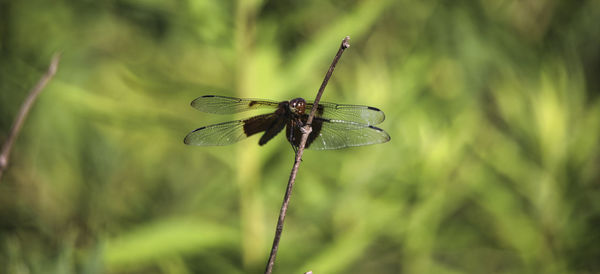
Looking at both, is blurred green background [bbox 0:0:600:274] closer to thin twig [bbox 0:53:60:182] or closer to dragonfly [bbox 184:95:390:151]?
dragonfly [bbox 184:95:390:151]

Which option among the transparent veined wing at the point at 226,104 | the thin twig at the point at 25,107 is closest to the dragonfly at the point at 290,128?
the transparent veined wing at the point at 226,104

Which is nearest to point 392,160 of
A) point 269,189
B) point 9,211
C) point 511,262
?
point 269,189

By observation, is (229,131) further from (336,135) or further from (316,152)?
(316,152)

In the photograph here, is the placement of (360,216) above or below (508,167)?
below

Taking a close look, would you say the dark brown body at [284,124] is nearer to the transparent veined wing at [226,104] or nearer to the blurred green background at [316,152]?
the transparent veined wing at [226,104]

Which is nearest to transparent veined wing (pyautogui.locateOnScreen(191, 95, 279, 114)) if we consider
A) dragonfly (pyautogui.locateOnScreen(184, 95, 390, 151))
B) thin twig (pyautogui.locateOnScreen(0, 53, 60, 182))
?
dragonfly (pyautogui.locateOnScreen(184, 95, 390, 151))

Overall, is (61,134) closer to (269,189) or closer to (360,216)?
(269,189)

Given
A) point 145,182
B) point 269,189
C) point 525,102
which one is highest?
point 525,102

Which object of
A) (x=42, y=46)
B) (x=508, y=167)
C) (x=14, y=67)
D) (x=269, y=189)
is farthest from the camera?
(x=42, y=46)
